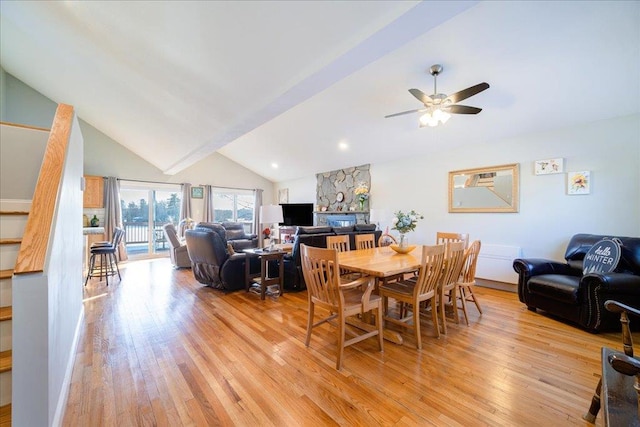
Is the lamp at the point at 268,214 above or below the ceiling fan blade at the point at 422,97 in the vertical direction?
below

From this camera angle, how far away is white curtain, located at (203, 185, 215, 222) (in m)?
8.06

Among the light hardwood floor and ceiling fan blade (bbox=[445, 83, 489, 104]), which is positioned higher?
ceiling fan blade (bbox=[445, 83, 489, 104])

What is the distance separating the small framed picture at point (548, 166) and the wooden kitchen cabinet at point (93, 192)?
361 inches

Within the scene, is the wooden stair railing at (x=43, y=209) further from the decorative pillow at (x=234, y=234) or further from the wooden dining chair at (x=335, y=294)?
the decorative pillow at (x=234, y=234)

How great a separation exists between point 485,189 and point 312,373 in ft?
13.9

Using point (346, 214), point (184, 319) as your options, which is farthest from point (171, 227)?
point (346, 214)

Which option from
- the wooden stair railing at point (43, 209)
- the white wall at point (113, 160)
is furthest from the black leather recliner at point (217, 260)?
the white wall at point (113, 160)

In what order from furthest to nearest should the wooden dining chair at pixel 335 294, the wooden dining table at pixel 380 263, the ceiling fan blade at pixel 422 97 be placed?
the ceiling fan blade at pixel 422 97 < the wooden dining table at pixel 380 263 < the wooden dining chair at pixel 335 294

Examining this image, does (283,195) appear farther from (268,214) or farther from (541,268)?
(541,268)

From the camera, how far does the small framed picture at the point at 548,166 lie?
12.2 feet

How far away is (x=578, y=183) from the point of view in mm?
3568

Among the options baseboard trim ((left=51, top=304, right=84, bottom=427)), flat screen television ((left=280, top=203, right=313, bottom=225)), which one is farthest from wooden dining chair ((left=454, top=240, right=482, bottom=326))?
flat screen television ((left=280, top=203, right=313, bottom=225))

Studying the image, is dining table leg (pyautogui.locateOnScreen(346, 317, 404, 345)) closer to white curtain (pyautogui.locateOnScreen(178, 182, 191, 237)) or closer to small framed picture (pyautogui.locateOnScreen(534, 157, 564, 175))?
small framed picture (pyautogui.locateOnScreen(534, 157, 564, 175))

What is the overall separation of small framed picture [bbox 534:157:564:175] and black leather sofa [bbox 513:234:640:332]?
3.33ft
